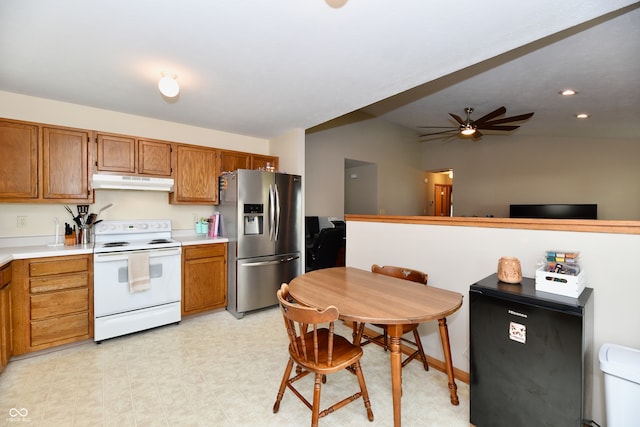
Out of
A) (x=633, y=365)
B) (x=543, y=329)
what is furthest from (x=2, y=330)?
(x=633, y=365)

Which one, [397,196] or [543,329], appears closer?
[543,329]

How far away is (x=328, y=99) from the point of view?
115 inches

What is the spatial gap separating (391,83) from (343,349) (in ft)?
7.35

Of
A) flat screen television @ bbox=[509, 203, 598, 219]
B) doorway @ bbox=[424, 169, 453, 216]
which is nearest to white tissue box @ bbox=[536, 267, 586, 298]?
flat screen television @ bbox=[509, 203, 598, 219]

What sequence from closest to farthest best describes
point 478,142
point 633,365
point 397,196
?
point 633,365 < point 478,142 < point 397,196

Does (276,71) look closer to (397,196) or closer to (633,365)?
(633,365)

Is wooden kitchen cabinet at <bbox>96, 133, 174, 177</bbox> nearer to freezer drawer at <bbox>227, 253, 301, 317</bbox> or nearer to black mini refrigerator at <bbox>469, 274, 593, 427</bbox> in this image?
freezer drawer at <bbox>227, 253, 301, 317</bbox>

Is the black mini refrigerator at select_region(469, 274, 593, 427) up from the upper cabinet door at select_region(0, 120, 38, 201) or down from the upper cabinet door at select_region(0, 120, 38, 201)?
down

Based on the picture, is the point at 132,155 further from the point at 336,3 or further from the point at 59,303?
the point at 336,3

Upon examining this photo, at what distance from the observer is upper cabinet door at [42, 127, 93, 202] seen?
9.00 ft

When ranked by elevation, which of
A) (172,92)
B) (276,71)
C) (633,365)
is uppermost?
(276,71)

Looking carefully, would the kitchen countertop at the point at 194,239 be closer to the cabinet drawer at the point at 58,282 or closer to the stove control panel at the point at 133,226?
the stove control panel at the point at 133,226

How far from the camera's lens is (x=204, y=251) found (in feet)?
11.1

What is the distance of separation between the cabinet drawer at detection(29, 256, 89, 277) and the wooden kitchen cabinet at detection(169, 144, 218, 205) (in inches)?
44.7
